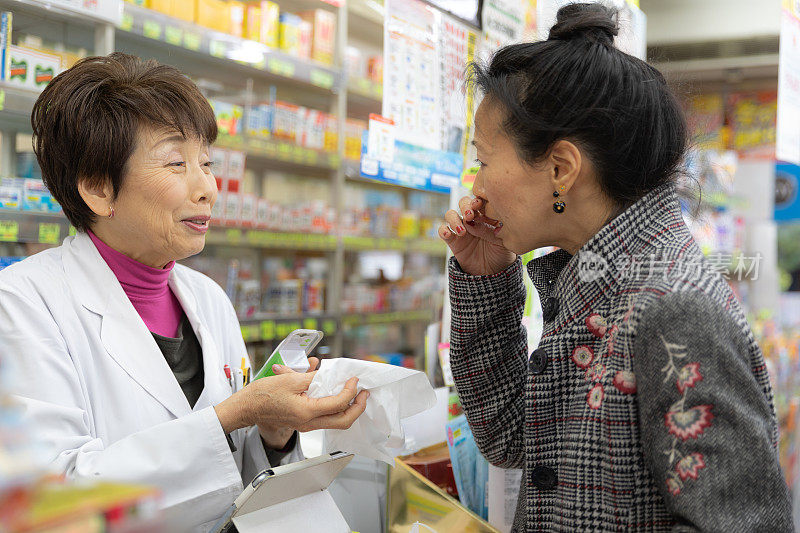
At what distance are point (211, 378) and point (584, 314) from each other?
0.77 meters

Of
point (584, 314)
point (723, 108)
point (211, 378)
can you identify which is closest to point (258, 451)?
point (211, 378)

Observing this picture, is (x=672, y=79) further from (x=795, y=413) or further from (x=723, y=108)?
(x=723, y=108)

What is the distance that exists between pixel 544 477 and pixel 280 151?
2.07 metres

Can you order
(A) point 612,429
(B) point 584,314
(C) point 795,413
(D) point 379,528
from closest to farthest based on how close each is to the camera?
(A) point 612,429 → (B) point 584,314 → (D) point 379,528 → (C) point 795,413

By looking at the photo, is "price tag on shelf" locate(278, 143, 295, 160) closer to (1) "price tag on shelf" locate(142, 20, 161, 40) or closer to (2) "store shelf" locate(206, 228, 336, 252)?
(2) "store shelf" locate(206, 228, 336, 252)

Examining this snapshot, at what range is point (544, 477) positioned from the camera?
1109mm

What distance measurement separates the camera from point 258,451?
1415 mm

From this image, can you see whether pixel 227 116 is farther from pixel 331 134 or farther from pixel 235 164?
pixel 331 134

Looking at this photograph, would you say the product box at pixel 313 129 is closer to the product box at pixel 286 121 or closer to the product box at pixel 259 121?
the product box at pixel 286 121

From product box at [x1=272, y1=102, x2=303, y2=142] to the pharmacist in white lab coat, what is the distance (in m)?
1.71

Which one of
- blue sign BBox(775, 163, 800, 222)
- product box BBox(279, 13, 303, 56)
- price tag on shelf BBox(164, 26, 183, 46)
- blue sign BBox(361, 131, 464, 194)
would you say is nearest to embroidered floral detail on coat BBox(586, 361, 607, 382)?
blue sign BBox(361, 131, 464, 194)

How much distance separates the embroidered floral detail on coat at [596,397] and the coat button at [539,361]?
0.11 meters

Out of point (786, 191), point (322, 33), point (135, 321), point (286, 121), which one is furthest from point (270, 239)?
point (786, 191)

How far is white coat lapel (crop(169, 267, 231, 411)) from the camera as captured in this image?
1.37 m
